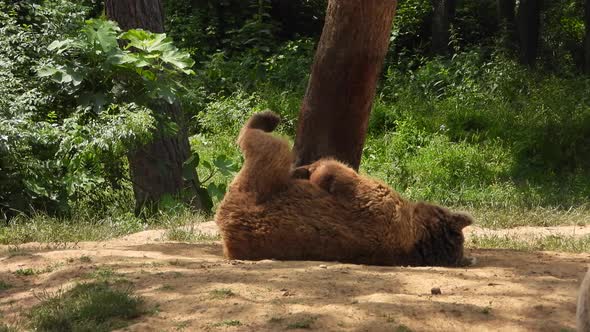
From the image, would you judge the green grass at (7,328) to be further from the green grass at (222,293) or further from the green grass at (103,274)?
the green grass at (222,293)

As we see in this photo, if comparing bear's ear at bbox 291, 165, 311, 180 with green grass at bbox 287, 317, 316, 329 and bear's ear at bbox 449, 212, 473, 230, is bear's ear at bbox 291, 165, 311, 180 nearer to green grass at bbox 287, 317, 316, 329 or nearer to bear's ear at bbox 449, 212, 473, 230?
bear's ear at bbox 449, 212, 473, 230

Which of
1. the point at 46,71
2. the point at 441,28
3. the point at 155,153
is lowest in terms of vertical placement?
the point at 155,153

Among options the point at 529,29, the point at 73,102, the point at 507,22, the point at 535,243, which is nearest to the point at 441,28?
the point at 507,22

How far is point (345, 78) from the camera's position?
28.9ft

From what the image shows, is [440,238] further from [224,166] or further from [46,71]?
[46,71]

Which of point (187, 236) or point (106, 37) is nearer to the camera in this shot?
point (187, 236)

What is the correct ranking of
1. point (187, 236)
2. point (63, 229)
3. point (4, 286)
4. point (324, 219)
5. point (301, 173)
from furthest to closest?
point (187, 236) < point (63, 229) < point (301, 173) < point (324, 219) < point (4, 286)

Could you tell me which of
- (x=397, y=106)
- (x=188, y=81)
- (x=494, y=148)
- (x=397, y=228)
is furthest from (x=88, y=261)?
(x=188, y=81)

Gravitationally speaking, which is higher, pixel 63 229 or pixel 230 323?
pixel 230 323

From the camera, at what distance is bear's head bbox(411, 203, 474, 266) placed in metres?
7.35

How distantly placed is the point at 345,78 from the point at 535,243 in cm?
248

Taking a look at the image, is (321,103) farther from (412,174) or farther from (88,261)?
(412,174)

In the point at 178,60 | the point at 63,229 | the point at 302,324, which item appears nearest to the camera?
the point at 302,324

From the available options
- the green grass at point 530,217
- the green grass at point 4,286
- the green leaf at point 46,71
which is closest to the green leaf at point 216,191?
the green leaf at point 46,71
